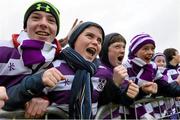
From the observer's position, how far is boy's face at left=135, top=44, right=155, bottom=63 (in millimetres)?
3726

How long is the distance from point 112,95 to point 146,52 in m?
1.25

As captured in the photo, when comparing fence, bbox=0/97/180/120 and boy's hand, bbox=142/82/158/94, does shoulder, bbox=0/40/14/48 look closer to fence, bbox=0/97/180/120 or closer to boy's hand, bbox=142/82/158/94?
fence, bbox=0/97/180/120

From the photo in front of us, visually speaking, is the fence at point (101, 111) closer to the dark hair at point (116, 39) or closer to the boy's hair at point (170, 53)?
the dark hair at point (116, 39)

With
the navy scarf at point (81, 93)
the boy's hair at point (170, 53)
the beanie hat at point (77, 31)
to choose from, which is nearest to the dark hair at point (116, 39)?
the beanie hat at point (77, 31)

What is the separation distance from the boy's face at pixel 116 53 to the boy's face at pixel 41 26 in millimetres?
953

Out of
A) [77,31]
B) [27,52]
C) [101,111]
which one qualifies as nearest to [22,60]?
[27,52]

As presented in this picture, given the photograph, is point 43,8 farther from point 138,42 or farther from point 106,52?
point 138,42

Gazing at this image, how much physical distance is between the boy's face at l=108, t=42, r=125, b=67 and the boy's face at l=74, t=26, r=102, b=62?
0.75 metres

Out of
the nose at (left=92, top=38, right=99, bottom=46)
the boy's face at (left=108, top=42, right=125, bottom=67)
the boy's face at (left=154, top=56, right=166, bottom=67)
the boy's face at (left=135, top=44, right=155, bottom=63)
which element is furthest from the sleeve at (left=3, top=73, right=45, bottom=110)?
the boy's face at (left=154, top=56, right=166, bottom=67)

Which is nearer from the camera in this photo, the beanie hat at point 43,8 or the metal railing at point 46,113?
the metal railing at point 46,113

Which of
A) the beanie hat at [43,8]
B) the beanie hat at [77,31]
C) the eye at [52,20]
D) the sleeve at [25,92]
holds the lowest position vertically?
the sleeve at [25,92]

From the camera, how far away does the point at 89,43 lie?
2.67 metres

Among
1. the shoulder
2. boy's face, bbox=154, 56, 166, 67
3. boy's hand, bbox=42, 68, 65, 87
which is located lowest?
boy's face, bbox=154, 56, 166, 67

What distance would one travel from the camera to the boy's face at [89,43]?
265 centimetres
